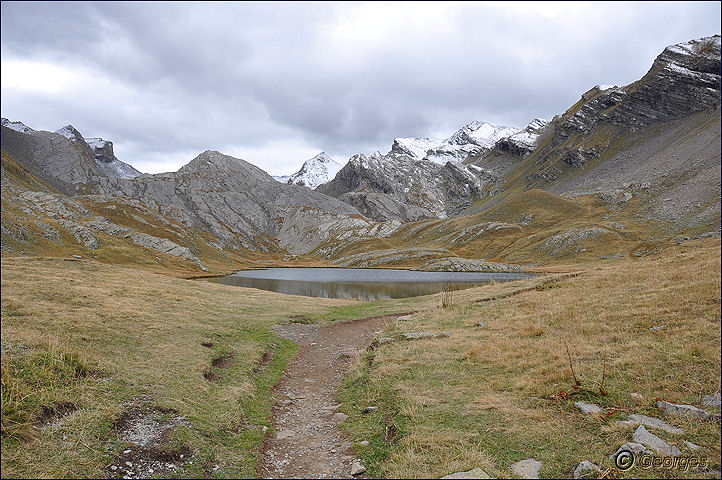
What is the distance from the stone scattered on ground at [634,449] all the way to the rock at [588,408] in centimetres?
204

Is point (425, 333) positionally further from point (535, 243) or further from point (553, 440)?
point (535, 243)

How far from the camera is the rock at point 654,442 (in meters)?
8.19

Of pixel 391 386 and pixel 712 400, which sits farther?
pixel 391 386

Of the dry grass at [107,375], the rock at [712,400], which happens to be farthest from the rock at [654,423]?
the dry grass at [107,375]

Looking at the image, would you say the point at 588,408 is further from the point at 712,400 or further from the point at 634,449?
the point at 712,400

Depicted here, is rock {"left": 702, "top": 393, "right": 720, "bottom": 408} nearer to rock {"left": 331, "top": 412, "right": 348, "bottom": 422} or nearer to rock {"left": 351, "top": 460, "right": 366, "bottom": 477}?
rock {"left": 351, "top": 460, "right": 366, "bottom": 477}

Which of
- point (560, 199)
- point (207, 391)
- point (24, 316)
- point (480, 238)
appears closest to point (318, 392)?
point (207, 391)

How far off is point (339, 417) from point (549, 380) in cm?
781

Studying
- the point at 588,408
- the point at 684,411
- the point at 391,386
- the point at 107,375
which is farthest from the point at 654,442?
the point at 107,375

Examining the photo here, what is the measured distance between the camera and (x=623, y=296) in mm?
20422

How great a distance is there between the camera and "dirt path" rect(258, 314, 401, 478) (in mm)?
10755

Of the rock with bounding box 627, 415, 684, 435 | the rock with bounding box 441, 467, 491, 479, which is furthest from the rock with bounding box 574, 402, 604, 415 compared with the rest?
the rock with bounding box 441, 467, 491, 479

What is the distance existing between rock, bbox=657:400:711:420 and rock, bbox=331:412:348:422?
990cm

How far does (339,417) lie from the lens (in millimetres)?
14180
